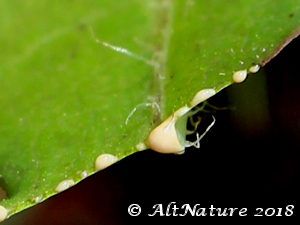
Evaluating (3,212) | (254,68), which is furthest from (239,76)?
(3,212)

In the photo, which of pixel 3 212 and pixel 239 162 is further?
pixel 239 162

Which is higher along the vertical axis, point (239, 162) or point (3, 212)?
point (239, 162)

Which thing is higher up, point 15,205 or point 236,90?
point 236,90

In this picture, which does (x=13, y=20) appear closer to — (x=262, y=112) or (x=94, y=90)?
(x=94, y=90)

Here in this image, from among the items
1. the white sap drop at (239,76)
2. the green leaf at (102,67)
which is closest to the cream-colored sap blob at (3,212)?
the green leaf at (102,67)

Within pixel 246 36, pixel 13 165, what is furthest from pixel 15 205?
pixel 246 36

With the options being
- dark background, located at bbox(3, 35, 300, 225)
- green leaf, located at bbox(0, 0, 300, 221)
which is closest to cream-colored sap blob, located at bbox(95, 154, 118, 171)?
green leaf, located at bbox(0, 0, 300, 221)

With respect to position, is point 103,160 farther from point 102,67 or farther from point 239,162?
point 239,162

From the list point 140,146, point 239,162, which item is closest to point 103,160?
point 140,146
